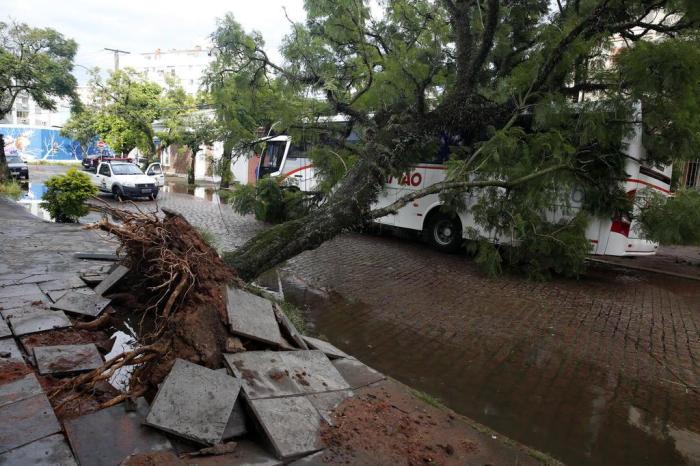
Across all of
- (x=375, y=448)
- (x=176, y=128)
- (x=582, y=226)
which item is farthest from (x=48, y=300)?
(x=176, y=128)

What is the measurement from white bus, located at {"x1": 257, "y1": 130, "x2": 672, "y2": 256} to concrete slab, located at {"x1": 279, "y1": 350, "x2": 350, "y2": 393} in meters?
4.66

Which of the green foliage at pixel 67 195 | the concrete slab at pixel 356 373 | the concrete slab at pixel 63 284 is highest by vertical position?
the green foliage at pixel 67 195

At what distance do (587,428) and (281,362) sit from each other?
8.31 feet

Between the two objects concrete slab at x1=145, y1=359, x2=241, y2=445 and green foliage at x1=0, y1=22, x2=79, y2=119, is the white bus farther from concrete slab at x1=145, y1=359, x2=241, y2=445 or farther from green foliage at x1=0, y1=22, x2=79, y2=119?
green foliage at x1=0, y1=22, x2=79, y2=119

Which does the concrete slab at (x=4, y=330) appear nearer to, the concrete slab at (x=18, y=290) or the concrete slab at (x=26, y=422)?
the concrete slab at (x=18, y=290)

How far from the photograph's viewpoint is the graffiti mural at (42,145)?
38781mm

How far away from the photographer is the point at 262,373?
11.1 ft

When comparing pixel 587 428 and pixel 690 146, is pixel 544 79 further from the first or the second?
pixel 587 428

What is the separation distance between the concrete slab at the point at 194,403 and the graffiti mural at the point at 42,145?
132ft

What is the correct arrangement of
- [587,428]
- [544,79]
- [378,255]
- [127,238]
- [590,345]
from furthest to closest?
[378,255] < [544,79] < [590,345] < [127,238] < [587,428]

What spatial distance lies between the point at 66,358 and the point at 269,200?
742 cm

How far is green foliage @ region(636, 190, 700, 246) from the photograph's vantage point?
6.72 meters

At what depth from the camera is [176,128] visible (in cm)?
2353

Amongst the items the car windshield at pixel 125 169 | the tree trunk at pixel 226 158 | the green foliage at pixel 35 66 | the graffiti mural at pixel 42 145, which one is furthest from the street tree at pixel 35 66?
the graffiti mural at pixel 42 145
